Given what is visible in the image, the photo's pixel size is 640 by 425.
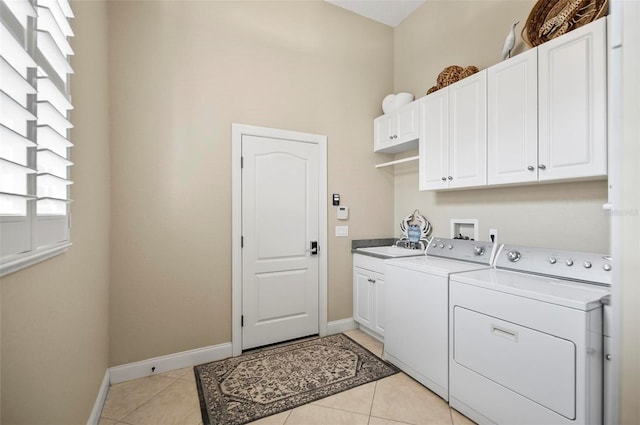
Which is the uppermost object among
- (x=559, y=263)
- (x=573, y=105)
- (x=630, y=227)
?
(x=573, y=105)

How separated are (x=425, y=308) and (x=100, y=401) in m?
2.27

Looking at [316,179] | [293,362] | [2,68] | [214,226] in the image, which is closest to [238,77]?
[316,179]

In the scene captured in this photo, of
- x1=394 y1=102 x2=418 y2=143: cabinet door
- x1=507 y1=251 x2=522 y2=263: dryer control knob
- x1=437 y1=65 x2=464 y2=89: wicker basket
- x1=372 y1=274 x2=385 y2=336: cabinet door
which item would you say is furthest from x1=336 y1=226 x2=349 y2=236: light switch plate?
x1=437 y1=65 x2=464 y2=89: wicker basket

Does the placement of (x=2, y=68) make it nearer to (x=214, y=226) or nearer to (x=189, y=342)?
(x=214, y=226)

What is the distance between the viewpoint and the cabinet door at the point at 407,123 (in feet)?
9.06

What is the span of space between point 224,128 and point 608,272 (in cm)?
286

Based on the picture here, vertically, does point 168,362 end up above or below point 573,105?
below

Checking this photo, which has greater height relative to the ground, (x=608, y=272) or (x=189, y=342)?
(x=608, y=272)

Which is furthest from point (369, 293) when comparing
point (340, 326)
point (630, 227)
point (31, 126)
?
point (31, 126)

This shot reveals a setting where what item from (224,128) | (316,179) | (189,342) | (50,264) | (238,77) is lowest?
(189,342)

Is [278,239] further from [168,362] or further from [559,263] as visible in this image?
[559,263]

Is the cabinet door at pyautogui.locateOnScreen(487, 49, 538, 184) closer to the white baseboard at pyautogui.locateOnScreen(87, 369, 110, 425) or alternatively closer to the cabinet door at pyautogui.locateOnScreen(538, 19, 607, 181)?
the cabinet door at pyautogui.locateOnScreen(538, 19, 607, 181)

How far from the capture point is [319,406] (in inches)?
74.9

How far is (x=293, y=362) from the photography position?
2.44 m
